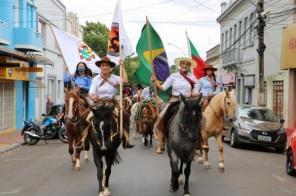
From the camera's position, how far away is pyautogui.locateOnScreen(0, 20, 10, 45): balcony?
24.5 metres

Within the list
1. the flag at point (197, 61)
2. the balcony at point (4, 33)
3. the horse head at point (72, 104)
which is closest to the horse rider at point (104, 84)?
the horse head at point (72, 104)

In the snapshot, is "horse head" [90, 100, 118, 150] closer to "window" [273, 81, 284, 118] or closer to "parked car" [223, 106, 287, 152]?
"parked car" [223, 106, 287, 152]

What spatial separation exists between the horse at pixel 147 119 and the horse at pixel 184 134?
826 cm

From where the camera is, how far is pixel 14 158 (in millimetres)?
16562

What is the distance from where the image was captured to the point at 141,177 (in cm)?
1177

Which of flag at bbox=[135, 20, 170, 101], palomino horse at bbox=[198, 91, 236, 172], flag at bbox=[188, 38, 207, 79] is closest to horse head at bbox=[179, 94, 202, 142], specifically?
flag at bbox=[135, 20, 170, 101]

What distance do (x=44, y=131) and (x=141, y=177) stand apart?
10.6 metres

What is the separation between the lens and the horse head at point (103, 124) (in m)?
A: 9.13

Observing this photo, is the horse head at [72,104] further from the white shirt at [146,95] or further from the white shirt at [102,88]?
the white shirt at [146,95]

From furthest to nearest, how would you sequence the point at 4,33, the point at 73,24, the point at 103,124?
the point at 73,24, the point at 4,33, the point at 103,124

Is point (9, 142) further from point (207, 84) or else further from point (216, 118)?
point (216, 118)

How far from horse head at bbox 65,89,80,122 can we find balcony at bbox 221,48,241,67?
102 feet

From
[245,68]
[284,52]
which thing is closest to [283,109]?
[284,52]

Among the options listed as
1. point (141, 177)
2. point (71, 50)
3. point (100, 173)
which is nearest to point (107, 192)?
point (100, 173)
